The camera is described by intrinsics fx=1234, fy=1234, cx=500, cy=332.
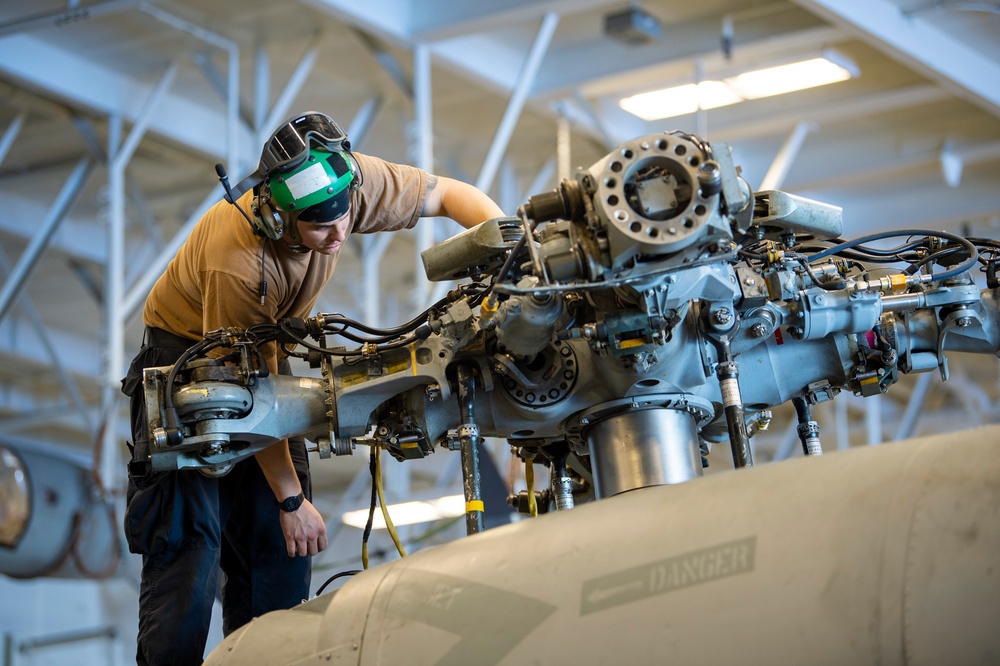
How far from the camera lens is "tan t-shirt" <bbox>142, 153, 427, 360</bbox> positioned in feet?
12.8

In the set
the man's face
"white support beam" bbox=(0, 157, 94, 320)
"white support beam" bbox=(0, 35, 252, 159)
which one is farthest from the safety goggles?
"white support beam" bbox=(0, 157, 94, 320)

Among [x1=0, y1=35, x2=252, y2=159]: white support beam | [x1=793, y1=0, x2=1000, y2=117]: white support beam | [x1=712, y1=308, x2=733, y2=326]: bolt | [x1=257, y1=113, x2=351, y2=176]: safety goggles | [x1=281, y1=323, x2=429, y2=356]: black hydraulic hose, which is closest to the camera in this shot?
[x1=712, y1=308, x2=733, y2=326]: bolt

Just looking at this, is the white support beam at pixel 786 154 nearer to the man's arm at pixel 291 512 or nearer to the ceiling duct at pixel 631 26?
the ceiling duct at pixel 631 26

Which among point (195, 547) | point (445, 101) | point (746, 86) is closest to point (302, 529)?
point (195, 547)

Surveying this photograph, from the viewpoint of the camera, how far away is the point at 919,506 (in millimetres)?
2436

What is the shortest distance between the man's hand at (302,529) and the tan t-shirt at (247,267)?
0.68 m

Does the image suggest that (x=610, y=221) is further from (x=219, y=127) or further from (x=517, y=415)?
(x=219, y=127)

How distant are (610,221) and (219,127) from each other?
883cm

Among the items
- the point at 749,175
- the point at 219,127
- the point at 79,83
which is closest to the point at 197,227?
the point at 79,83

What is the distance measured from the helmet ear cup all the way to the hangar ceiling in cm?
416

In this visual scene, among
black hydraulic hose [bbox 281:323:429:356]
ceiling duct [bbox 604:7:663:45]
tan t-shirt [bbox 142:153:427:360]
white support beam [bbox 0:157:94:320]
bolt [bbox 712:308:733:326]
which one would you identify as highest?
ceiling duct [bbox 604:7:663:45]

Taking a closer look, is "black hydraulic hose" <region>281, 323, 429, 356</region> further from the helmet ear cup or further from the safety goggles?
the safety goggles

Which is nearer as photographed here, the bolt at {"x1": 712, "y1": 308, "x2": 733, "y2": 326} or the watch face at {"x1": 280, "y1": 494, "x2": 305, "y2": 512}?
the bolt at {"x1": 712, "y1": 308, "x2": 733, "y2": 326}

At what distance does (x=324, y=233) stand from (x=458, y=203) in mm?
589
